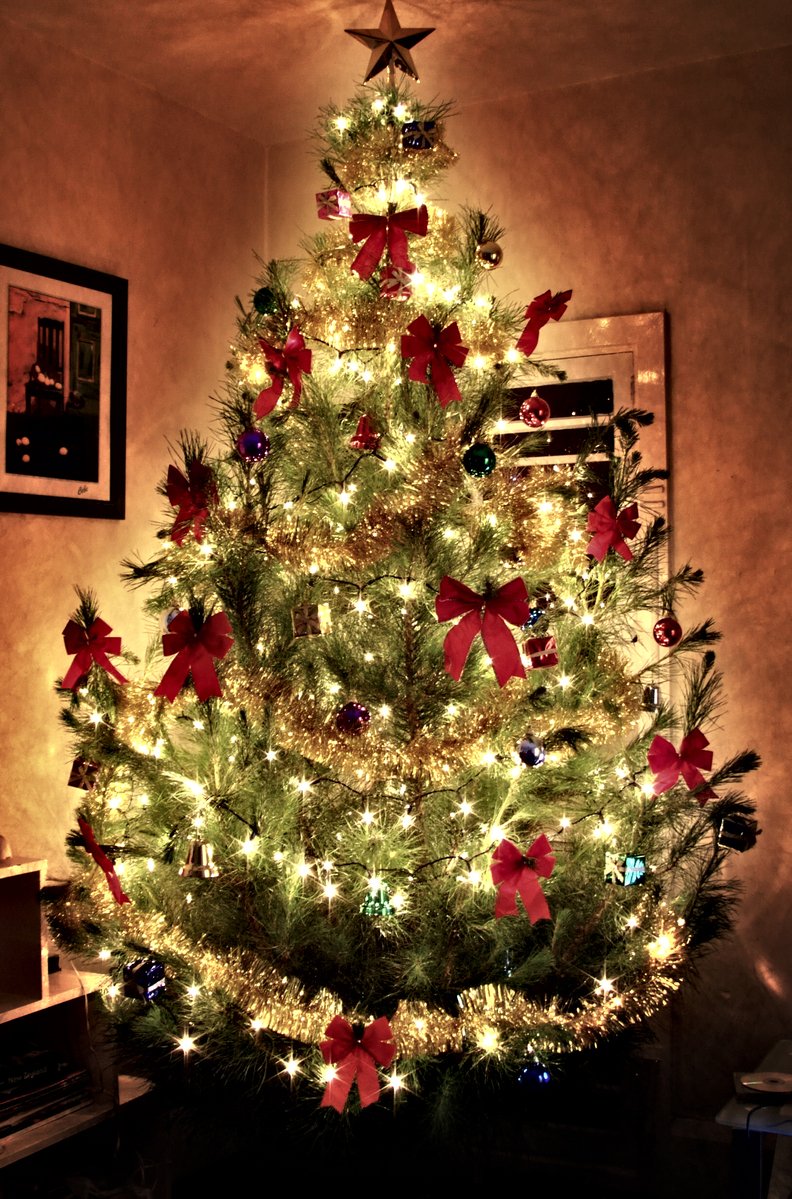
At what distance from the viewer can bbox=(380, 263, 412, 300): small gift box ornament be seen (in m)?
2.04

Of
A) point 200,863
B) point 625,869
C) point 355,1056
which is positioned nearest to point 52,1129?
point 200,863

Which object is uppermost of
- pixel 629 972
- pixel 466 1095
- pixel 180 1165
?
pixel 629 972

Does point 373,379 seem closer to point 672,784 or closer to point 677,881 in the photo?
point 672,784

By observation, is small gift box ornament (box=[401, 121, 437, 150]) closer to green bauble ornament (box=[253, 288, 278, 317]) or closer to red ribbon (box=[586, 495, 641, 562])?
green bauble ornament (box=[253, 288, 278, 317])

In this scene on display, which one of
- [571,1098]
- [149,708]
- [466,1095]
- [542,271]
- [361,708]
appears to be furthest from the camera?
[542,271]

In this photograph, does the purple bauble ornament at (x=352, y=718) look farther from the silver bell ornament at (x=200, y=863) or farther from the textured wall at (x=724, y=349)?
the textured wall at (x=724, y=349)

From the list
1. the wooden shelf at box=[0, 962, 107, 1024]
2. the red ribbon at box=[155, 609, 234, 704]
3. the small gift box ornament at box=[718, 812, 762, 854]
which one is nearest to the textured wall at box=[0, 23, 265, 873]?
the wooden shelf at box=[0, 962, 107, 1024]

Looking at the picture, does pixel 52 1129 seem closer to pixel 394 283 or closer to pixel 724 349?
pixel 394 283

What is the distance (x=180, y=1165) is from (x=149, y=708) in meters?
1.29

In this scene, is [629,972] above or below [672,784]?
below

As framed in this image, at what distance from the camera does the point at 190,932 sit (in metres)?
2.20

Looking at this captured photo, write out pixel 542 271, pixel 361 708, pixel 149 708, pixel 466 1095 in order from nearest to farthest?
pixel 361 708 → pixel 466 1095 → pixel 149 708 → pixel 542 271

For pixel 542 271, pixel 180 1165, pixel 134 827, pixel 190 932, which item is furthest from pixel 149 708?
pixel 542 271

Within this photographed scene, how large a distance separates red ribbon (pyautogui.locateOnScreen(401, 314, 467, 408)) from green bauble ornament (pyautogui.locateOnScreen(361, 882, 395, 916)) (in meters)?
0.83
